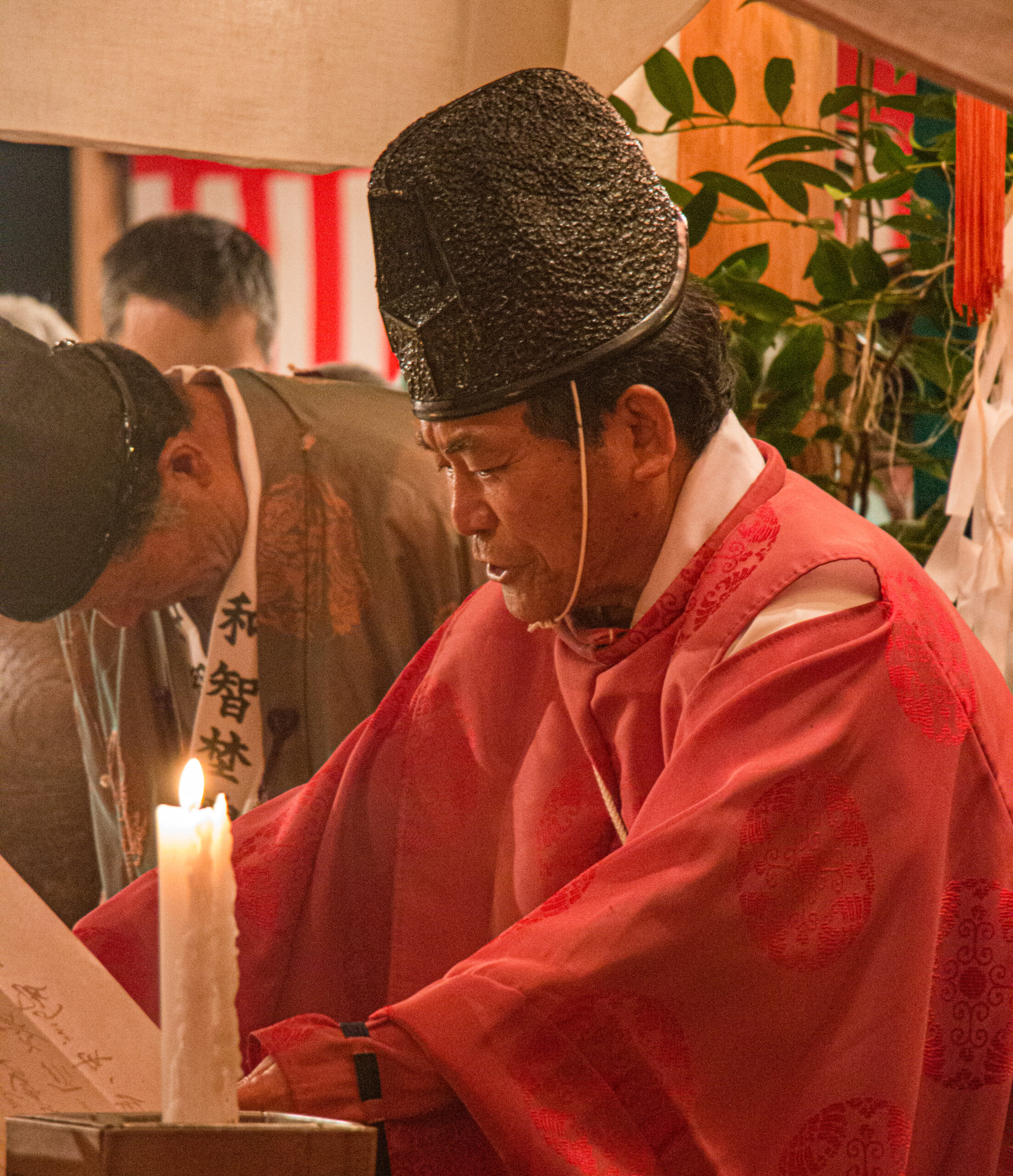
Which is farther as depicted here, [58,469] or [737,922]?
[58,469]

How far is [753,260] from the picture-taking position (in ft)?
7.06

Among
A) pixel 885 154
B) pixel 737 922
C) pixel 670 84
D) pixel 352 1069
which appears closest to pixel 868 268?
pixel 885 154

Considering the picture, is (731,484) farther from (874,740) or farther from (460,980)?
(460,980)

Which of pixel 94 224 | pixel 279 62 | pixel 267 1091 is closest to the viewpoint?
pixel 267 1091

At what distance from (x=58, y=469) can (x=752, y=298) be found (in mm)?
1046

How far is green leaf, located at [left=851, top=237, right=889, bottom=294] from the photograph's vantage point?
2152mm

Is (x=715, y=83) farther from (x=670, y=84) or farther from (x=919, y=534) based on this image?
(x=919, y=534)

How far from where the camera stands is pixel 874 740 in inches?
42.8

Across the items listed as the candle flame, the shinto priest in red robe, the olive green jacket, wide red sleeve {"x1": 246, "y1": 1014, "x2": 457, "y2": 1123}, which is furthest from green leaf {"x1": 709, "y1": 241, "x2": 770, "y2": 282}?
the candle flame

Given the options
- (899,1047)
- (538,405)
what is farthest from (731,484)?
(899,1047)

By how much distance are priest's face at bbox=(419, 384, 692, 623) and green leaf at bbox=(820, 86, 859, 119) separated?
1066 millimetres

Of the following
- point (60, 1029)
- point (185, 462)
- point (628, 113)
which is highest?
point (628, 113)

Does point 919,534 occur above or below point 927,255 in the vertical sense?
below

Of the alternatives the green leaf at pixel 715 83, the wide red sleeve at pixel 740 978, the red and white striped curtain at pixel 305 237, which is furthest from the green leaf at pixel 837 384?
the wide red sleeve at pixel 740 978
